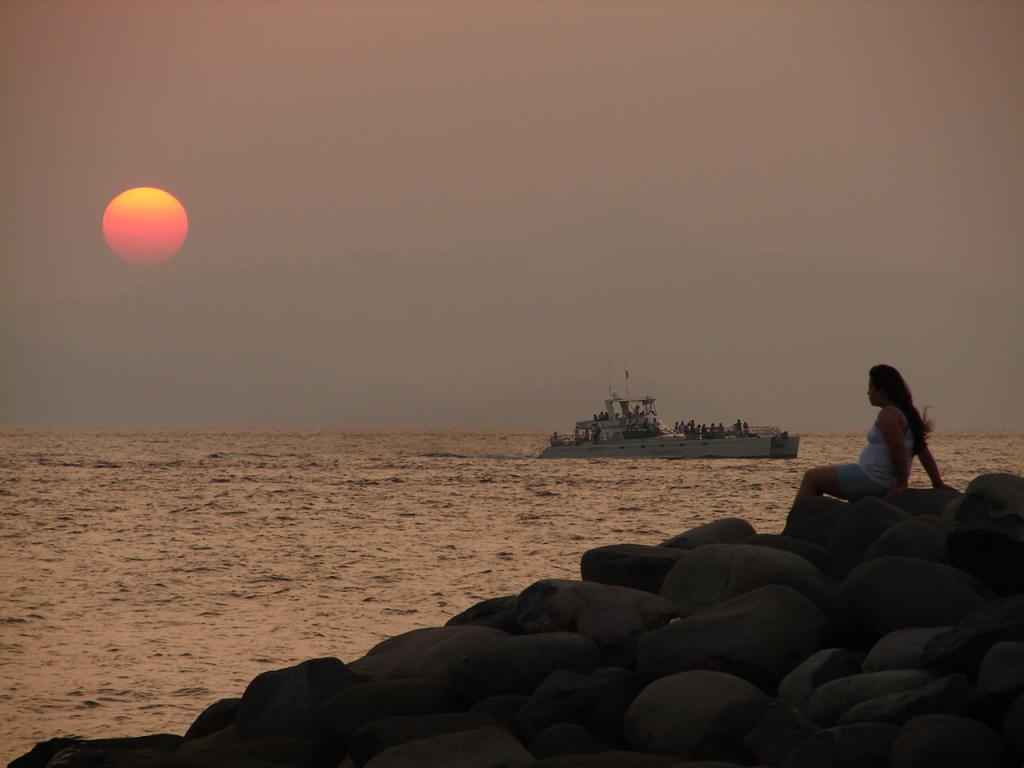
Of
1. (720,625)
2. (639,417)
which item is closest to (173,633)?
(720,625)

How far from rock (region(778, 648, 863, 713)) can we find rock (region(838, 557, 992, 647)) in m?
0.36

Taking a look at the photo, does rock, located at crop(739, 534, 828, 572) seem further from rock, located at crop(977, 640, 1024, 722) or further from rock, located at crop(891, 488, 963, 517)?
rock, located at crop(977, 640, 1024, 722)

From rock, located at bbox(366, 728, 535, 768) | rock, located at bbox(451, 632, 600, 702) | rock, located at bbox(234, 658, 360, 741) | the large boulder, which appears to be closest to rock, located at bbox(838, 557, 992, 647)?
the large boulder

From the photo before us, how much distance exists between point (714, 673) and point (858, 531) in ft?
7.52

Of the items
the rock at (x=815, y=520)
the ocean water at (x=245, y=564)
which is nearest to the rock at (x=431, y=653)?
the rock at (x=815, y=520)

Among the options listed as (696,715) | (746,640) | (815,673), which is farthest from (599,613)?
(815,673)

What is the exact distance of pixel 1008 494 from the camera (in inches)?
311

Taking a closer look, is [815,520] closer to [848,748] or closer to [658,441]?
[848,748]

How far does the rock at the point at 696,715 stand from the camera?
643 centimetres

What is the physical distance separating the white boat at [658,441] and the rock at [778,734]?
8590cm

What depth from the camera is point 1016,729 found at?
19.0 ft

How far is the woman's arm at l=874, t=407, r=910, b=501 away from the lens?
357 inches

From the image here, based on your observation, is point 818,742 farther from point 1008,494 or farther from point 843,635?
point 1008,494

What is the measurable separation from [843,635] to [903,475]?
210 cm
